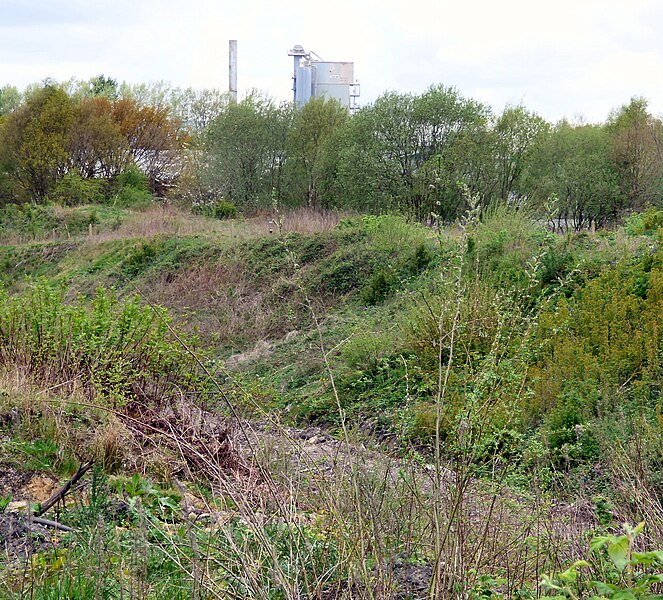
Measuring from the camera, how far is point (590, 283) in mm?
9805

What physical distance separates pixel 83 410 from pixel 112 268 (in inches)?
632

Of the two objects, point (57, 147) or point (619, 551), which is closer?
point (619, 551)

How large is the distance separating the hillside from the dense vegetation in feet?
0.11

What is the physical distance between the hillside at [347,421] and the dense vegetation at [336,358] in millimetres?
34

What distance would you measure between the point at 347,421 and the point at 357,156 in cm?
1648

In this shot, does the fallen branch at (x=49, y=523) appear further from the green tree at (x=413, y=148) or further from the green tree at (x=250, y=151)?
the green tree at (x=250, y=151)

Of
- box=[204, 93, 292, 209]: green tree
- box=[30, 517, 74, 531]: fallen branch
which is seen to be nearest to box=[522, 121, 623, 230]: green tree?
box=[204, 93, 292, 209]: green tree

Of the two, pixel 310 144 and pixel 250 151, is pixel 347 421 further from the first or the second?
pixel 250 151

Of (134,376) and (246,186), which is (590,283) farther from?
(246,186)

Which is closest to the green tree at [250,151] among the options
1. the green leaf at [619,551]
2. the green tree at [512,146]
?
the green tree at [512,146]

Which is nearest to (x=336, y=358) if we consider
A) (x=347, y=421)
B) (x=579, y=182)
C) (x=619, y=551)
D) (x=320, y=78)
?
(x=347, y=421)

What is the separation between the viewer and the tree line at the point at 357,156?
23484mm

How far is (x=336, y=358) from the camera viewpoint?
11.0 m

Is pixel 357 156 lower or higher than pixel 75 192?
higher
